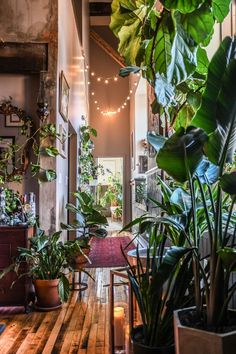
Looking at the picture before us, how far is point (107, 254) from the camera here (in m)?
6.40

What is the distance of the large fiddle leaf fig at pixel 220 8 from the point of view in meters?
1.60

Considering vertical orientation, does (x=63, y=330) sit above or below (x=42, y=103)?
below

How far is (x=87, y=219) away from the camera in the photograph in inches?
162

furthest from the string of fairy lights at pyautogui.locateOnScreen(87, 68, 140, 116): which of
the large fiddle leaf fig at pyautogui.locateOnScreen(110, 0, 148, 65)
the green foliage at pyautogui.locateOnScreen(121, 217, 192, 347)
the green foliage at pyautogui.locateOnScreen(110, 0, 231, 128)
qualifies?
the green foliage at pyautogui.locateOnScreen(121, 217, 192, 347)

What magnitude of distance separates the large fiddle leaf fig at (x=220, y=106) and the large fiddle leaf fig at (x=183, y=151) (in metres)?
0.04

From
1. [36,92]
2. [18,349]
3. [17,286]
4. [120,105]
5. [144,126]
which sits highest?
[120,105]

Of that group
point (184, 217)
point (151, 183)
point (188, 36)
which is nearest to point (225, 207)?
point (184, 217)

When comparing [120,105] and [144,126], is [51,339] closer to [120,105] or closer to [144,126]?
[144,126]

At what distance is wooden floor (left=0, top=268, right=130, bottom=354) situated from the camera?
2.56m

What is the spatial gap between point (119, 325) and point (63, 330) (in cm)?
87

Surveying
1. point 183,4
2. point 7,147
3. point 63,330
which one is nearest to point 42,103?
point 7,147

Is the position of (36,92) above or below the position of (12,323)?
above

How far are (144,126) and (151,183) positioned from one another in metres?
3.43

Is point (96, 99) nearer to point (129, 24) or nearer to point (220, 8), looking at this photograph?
point (129, 24)
